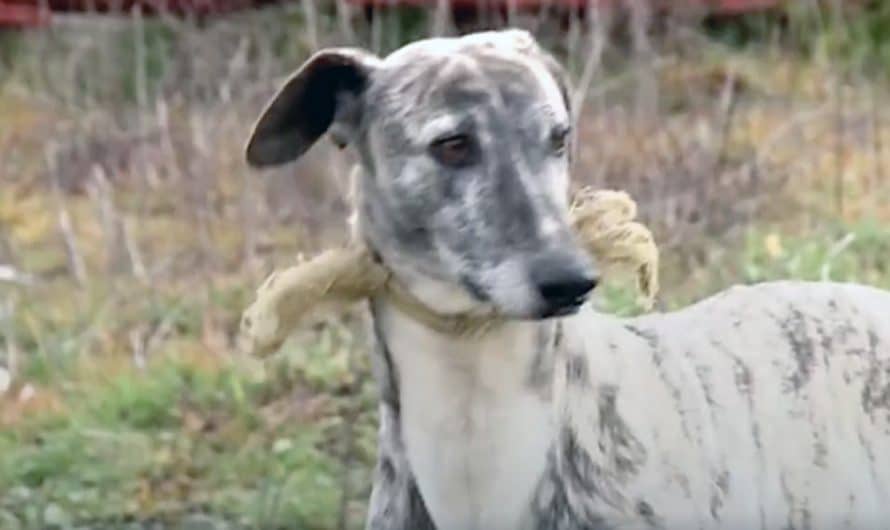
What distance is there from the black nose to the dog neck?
0.64 ft

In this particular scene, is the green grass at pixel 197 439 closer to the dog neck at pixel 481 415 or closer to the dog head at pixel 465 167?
the dog neck at pixel 481 415

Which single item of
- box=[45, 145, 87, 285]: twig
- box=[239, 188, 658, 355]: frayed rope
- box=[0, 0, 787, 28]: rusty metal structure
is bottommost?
box=[45, 145, 87, 285]: twig

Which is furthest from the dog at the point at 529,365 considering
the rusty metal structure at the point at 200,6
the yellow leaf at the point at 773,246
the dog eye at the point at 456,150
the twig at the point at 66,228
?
the rusty metal structure at the point at 200,6

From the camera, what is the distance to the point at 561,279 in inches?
127

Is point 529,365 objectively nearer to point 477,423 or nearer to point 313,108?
point 477,423

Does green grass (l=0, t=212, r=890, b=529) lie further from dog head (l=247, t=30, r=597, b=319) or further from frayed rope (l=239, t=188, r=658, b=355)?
dog head (l=247, t=30, r=597, b=319)

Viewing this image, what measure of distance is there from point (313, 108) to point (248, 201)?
263cm

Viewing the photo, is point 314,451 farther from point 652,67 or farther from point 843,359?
point 652,67

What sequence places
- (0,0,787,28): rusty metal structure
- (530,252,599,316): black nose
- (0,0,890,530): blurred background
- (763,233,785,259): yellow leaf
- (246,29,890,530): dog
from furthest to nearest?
(0,0,787,28): rusty metal structure → (763,233,785,259): yellow leaf → (0,0,890,530): blurred background → (246,29,890,530): dog → (530,252,599,316): black nose

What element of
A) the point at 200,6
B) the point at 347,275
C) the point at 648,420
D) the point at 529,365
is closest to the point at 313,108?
the point at 347,275

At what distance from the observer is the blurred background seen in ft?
16.6

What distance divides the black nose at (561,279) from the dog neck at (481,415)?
7.7 inches

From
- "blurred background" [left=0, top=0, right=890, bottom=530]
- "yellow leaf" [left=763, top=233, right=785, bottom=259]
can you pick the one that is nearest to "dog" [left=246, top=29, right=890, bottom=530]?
"blurred background" [left=0, top=0, right=890, bottom=530]

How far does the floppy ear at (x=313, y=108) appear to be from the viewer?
3.54 metres
